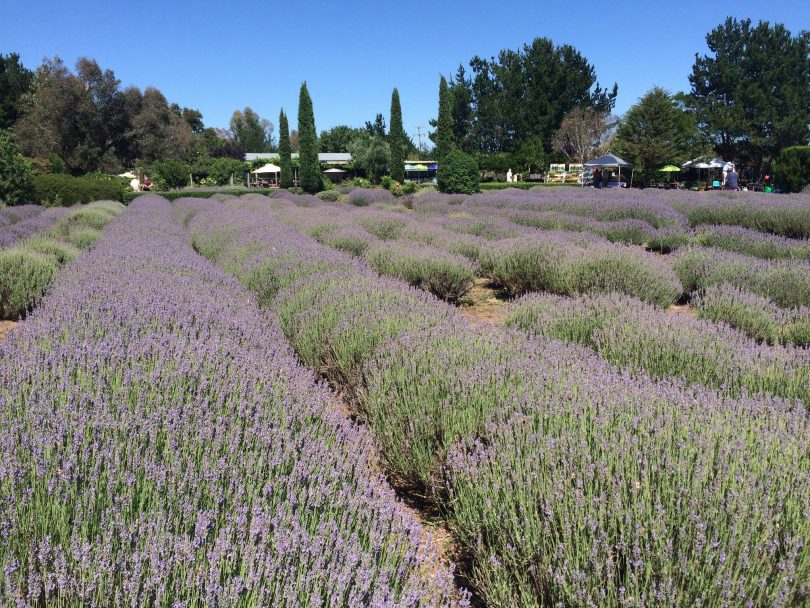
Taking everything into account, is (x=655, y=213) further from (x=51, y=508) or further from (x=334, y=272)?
(x=51, y=508)

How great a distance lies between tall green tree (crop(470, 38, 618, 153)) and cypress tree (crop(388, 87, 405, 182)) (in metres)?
21.2

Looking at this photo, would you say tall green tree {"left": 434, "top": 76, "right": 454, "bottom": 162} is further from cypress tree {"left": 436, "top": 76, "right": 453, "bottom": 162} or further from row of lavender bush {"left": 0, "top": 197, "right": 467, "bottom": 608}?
row of lavender bush {"left": 0, "top": 197, "right": 467, "bottom": 608}

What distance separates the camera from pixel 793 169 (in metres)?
21.3

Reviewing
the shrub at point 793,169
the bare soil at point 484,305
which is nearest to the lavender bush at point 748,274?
the bare soil at point 484,305

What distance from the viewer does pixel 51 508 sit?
1.42 metres

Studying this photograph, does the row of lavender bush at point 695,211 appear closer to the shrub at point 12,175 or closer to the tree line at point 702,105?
the shrub at point 12,175

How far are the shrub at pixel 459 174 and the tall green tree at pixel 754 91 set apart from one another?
29627 mm

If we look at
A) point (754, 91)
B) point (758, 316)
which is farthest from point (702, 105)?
point (758, 316)

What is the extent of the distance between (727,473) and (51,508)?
189 centimetres

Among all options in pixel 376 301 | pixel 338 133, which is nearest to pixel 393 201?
pixel 376 301

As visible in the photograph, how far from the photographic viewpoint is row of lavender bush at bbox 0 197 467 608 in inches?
48.1

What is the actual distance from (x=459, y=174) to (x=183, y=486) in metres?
21.3

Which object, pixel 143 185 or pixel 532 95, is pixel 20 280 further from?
pixel 532 95

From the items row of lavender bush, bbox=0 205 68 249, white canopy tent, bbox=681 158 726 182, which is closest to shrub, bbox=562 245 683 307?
row of lavender bush, bbox=0 205 68 249
